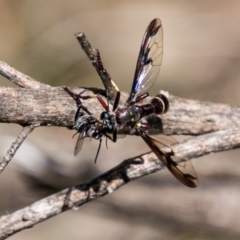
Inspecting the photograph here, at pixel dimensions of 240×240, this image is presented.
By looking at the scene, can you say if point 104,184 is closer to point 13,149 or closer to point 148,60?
point 13,149

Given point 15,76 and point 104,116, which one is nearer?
point 15,76

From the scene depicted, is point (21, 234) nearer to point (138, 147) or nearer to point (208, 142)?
point (138, 147)

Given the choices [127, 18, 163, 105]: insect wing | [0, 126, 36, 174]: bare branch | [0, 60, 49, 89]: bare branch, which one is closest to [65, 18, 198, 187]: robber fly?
[127, 18, 163, 105]: insect wing

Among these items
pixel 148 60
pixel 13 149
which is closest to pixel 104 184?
pixel 13 149

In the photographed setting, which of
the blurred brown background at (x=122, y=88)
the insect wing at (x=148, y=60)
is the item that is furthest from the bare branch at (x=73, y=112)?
the blurred brown background at (x=122, y=88)

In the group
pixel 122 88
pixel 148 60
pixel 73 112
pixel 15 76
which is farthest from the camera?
pixel 122 88

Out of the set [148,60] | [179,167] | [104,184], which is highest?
[148,60]

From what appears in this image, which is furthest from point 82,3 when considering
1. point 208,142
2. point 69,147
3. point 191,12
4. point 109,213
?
point 208,142

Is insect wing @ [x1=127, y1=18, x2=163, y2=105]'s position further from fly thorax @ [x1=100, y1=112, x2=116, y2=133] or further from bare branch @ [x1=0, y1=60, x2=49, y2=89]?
bare branch @ [x1=0, y1=60, x2=49, y2=89]
